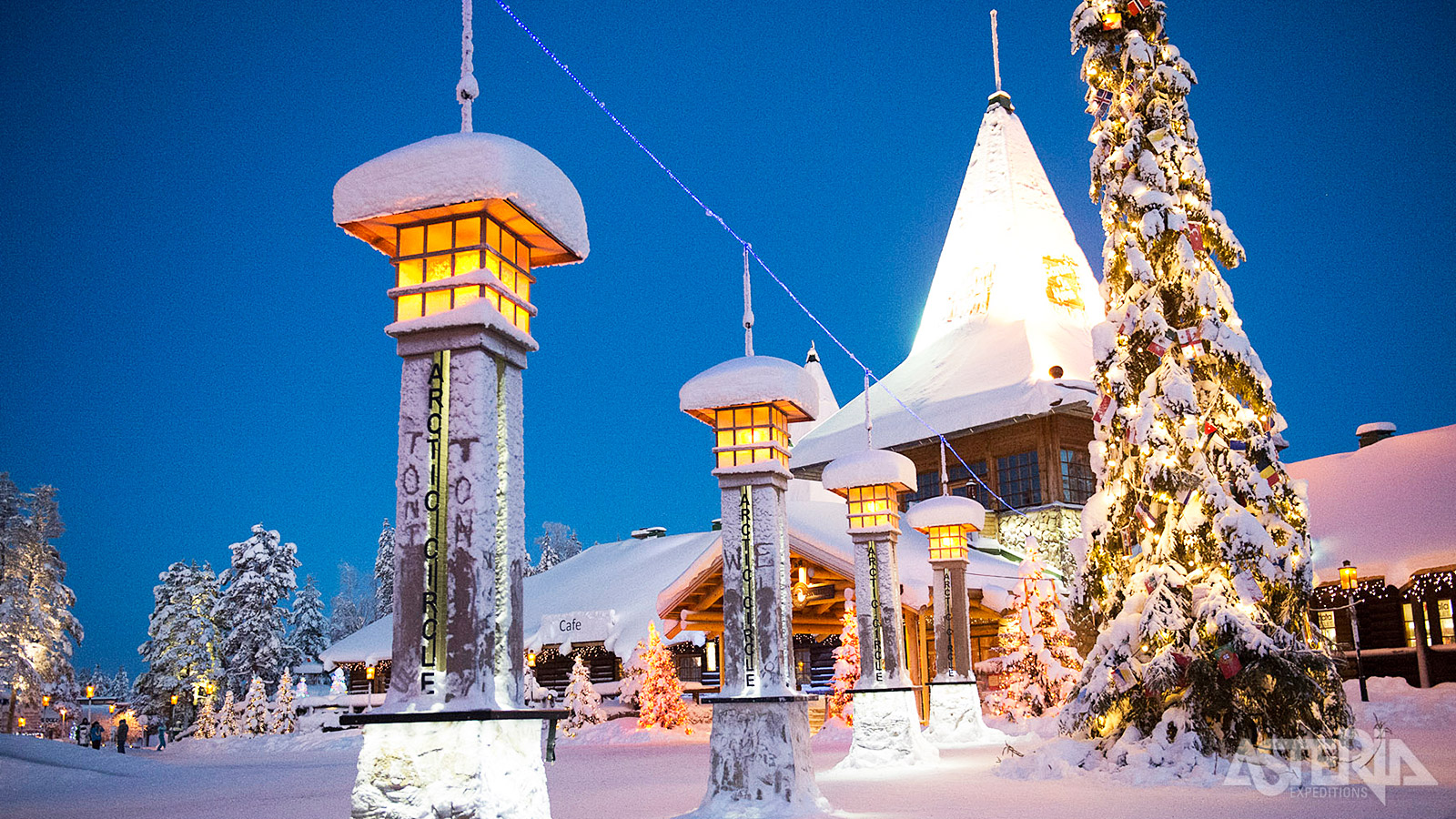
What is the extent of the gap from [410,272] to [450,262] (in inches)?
12.5

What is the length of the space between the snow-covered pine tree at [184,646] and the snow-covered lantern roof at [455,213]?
39.5 metres

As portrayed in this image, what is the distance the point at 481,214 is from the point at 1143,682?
860 centimetres

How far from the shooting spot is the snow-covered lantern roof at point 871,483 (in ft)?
53.9

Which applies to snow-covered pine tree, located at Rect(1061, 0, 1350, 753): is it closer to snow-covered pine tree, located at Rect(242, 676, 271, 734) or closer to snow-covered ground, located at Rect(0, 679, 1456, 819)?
snow-covered ground, located at Rect(0, 679, 1456, 819)

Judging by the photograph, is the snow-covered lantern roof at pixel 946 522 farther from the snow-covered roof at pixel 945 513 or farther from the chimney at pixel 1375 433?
the chimney at pixel 1375 433

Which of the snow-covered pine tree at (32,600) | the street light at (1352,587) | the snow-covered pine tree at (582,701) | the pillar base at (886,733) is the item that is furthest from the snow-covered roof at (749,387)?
the snow-covered pine tree at (32,600)

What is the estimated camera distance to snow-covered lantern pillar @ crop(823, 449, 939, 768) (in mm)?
15242

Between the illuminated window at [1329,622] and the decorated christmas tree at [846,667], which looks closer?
the decorated christmas tree at [846,667]

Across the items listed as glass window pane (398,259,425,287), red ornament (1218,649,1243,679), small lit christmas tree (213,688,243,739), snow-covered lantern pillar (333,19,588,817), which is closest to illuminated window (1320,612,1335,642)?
red ornament (1218,649,1243,679)

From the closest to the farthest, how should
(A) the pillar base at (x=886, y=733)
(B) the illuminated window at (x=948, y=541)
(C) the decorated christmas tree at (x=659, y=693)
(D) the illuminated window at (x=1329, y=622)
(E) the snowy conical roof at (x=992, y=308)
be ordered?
(A) the pillar base at (x=886, y=733)
(B) the illuminated window at (x=948, y=541)
(D) the illuminated window at (x=1329, y=622)
(C) the decorated christmas tree at (x=659, y=693)
(E) the snowy conical roof at (x=992, y=308)

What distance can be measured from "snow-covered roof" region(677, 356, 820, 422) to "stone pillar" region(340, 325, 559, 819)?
4.49 meters

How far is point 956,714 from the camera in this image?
20.1 metres

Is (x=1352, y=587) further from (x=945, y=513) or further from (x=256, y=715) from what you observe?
(x=256, y=715)

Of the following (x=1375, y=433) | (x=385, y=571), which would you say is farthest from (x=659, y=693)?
(x=385, y=571)
